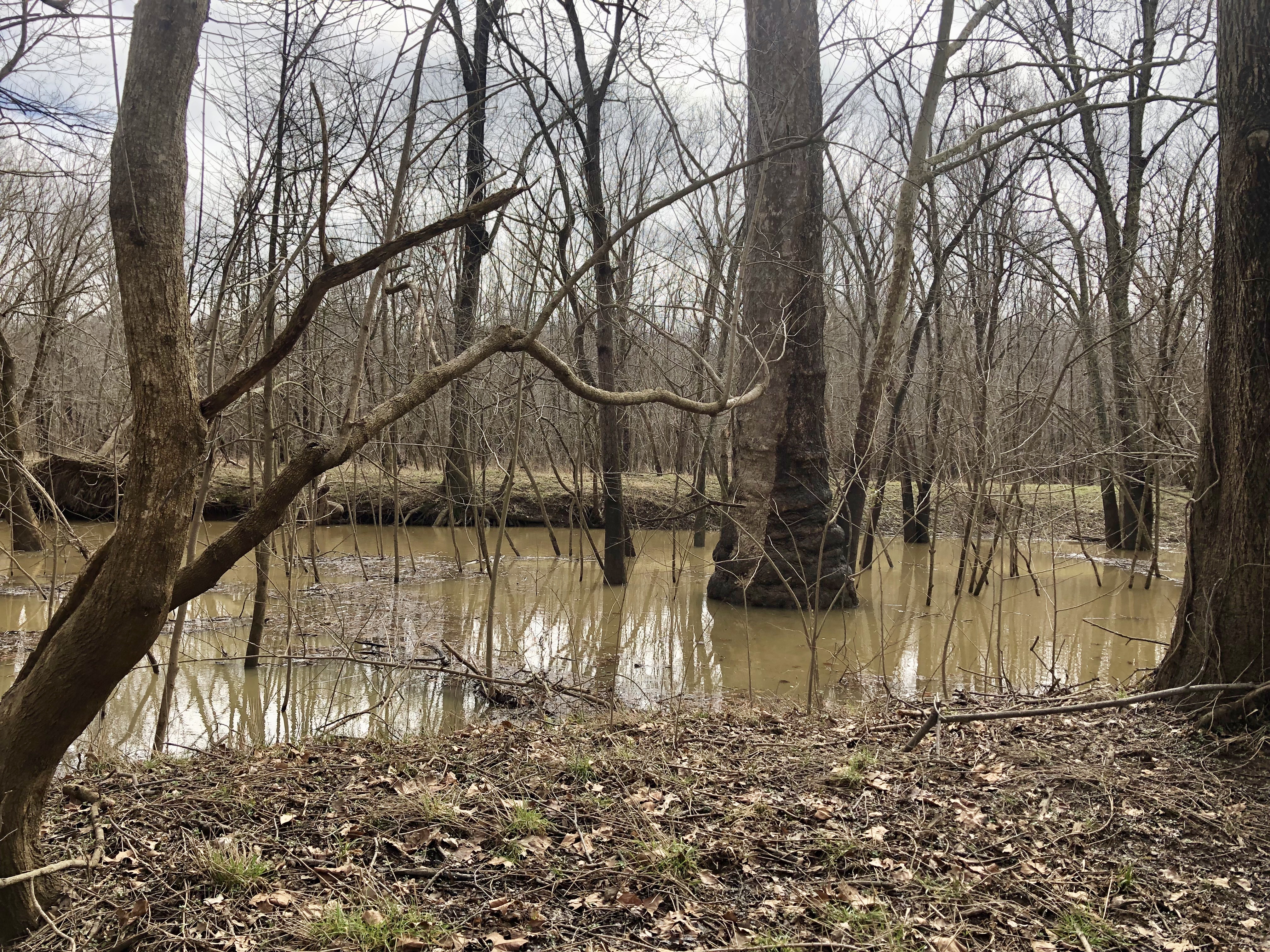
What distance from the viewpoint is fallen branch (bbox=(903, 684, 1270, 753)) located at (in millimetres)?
4160

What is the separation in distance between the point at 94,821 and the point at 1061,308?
12204mm

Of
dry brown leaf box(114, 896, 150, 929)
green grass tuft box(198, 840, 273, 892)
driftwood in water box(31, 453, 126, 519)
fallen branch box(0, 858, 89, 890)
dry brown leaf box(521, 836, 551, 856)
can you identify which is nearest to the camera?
fallen branch box(0, 858, 89, 890)

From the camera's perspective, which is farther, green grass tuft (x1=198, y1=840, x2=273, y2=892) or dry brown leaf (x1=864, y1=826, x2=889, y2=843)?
dry brown leaf (x1=864, y1=826, x2=889, y2=843)

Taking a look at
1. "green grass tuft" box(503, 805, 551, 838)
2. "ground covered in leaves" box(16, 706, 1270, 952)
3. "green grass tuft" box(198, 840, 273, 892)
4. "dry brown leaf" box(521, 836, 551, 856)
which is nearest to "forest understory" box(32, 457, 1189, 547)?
"ground covered in leaves" box(16, 706, 1270, 952)

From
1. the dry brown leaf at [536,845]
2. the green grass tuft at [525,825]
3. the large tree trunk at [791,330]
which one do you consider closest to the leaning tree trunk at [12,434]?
the green grass tuft at [525,825]

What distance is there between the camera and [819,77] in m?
10.1

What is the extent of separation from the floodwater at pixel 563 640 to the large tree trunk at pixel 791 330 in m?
0.92

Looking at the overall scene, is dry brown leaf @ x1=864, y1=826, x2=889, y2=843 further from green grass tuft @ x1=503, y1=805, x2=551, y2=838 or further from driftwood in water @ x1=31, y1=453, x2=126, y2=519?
driftwood in water @ x1=31, y1=453, x2=126, y2=519

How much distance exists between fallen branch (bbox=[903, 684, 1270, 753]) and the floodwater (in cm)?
126

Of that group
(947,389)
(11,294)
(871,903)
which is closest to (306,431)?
(871,903)

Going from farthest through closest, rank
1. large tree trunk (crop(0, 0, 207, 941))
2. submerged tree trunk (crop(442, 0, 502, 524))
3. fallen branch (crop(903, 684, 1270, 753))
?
submerged tree trunk (crop(442, 0, 502, 524)), fallen branch (crop(903, 684, 1270, 753)), large tree trunk (crop(0, 0, 207, 941))

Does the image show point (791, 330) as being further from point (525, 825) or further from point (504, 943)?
point (504, 943)

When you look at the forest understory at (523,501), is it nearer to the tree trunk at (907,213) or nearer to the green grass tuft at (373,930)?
the tree trunk at (907,213)

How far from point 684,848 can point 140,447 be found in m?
2.40
